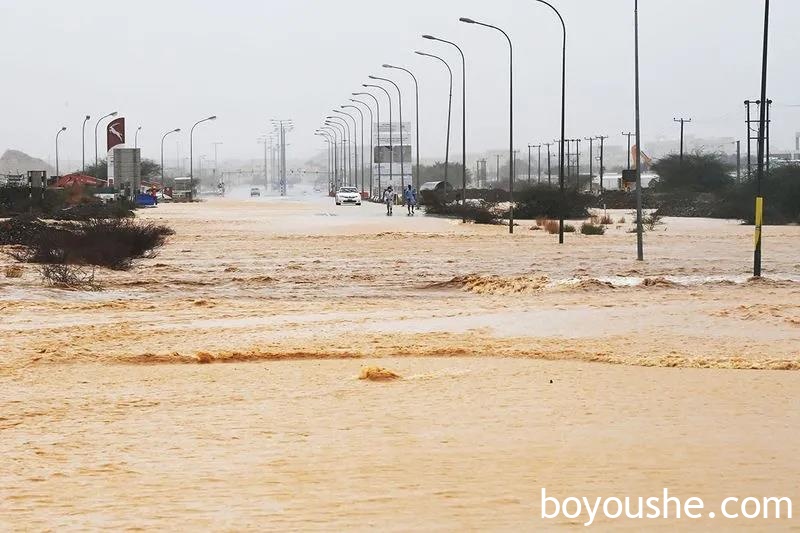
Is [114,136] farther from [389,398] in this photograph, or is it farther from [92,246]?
[389,398]

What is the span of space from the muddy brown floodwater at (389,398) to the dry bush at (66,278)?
13.9 inches

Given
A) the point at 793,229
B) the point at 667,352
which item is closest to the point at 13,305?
the point at 667,352

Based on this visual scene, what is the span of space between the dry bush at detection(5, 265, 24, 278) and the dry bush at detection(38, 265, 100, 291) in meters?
0.47

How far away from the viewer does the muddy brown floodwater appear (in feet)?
27.8

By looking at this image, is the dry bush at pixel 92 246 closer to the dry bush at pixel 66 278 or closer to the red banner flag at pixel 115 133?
the dry bush at pixel 66 278

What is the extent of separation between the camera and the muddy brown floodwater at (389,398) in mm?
8477

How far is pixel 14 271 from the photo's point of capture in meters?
26.6

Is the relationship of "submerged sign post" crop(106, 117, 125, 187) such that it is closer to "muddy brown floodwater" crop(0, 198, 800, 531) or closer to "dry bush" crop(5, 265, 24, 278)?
"dry bush" crop(5, 265, 24, 278)

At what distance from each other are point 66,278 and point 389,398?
43.9 ft

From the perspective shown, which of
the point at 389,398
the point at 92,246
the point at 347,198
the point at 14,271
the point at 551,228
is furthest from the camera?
the point at 347,198

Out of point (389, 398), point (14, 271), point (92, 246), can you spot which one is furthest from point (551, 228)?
point (389, 398)

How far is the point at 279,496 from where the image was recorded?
8.48 m

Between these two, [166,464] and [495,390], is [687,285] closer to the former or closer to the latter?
[495,390]

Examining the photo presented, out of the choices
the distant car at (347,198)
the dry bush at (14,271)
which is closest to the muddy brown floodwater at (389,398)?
the dry bush at (14,271)
